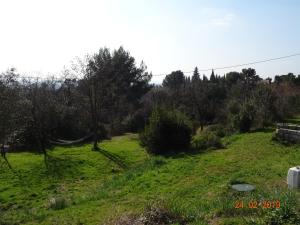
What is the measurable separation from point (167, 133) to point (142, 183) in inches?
305

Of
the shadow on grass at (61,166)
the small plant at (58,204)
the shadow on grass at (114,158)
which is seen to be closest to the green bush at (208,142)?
the shadow on grass at (114,158)

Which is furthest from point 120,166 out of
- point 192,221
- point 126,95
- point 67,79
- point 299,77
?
point 299,77

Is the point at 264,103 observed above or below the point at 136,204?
above

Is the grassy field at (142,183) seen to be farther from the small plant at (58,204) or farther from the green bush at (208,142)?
the green bush at (208,142)

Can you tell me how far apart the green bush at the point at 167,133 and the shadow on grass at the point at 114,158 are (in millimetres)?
1800

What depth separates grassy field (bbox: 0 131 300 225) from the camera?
924 centimetres

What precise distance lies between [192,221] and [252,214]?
3.62 ft

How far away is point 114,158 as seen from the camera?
24625mm

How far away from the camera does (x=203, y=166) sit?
16.2 meters

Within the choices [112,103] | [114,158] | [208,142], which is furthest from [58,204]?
[112,103]

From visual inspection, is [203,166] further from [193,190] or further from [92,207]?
[92,207]

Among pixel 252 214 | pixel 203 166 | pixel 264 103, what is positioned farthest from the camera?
pixel 264 103

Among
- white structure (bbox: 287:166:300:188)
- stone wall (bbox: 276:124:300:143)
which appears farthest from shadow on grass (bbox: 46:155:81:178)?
white structure (bbox: 287:166:300:188)

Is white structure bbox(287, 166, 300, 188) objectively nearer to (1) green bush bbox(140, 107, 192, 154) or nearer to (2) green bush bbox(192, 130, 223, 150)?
(2) green bush bbox(192, 130, 223, 150)
